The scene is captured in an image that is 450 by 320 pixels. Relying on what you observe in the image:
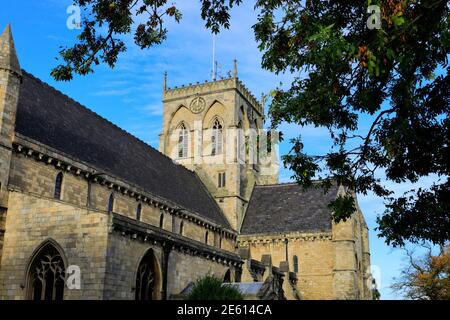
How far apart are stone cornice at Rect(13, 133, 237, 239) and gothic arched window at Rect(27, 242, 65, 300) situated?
194 inches

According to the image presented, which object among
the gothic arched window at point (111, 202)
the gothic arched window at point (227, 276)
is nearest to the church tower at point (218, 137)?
the gothic arched window at point (227, 276)

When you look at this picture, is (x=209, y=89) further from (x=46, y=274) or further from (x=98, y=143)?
(x=46, y=274)

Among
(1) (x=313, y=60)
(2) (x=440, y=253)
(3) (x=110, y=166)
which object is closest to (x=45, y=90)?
(3) (x=110, y=166)

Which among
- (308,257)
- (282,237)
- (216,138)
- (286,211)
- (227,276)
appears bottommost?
(227,276)

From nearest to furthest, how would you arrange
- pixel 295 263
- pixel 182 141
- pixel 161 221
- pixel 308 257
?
pixel 161 221 < pixel 308 257 < pixel 295 263 < pixel 182 141

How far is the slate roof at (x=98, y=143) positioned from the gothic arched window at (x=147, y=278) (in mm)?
6730

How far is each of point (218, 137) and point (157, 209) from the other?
693 inches

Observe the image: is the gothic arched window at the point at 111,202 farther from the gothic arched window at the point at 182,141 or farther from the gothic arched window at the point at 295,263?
the gothic arched window at the point at 182,141

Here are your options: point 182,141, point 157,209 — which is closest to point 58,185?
point 157,209

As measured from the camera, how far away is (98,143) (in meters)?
30.4

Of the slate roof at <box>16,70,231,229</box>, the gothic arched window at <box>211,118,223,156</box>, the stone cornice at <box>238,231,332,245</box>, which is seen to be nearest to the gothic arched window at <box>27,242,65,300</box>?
the slate roof at <box>16,70,231,229</box>

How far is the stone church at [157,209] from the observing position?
62.1 ft
